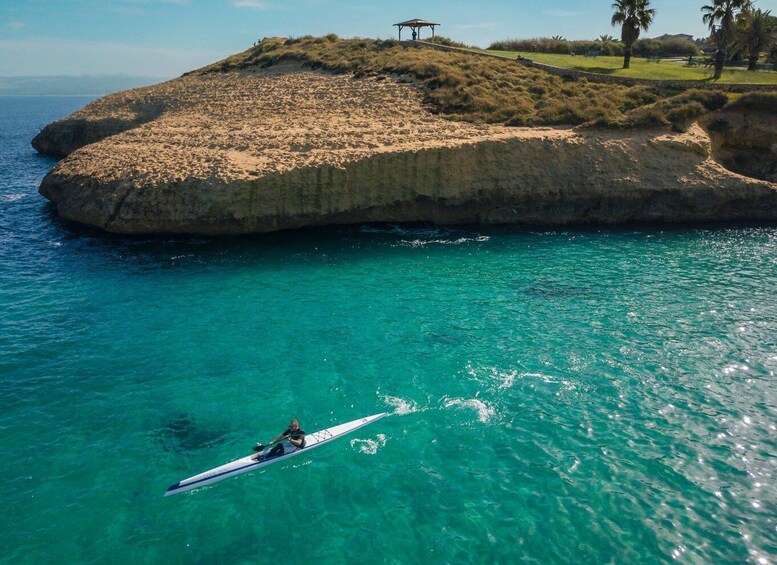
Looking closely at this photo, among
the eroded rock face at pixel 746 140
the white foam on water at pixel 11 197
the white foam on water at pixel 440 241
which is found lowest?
the white foam on water at pixel 440 241

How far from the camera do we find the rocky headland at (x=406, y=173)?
33531 millimetres

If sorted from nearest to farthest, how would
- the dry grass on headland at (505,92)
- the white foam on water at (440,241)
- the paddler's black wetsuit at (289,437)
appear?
the paddler's black wetsuit at (289,437), the white foam on water at (440,241), the dry grass on headland at (505,92)

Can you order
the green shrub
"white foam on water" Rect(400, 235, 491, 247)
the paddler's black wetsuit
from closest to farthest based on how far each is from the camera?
the paddler's black wetsuit < "white foam on water" Rect(400, 235, 491, 247) < the green shrub

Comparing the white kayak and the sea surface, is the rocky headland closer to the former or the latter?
the sea surface

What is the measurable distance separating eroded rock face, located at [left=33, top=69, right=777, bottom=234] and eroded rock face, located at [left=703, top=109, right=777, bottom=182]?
2.04 meters

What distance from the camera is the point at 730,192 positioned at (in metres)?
Result: 36.9

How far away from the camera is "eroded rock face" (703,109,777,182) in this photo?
3938 cm

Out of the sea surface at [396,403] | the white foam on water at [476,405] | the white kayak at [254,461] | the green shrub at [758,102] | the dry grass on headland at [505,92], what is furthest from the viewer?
the dry grass on headland at [505,92]

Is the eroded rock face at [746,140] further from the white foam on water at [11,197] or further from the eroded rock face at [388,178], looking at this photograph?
the white foam on water at [11,197]

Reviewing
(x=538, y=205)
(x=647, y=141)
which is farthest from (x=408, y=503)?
(x=647, y=141)

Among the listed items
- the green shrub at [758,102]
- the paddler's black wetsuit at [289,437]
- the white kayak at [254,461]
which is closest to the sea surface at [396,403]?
the white kayak at [254,461]

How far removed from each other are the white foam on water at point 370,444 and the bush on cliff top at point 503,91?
30167 mm

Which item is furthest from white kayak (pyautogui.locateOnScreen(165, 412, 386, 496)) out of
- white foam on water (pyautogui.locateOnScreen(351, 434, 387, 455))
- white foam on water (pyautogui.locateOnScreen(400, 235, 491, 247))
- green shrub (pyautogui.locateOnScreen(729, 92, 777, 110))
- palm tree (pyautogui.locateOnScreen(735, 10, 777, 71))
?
palm tree (pyautogui.locateOnScreen(735, 10, 777, 71))

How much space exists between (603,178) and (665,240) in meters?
5.76
